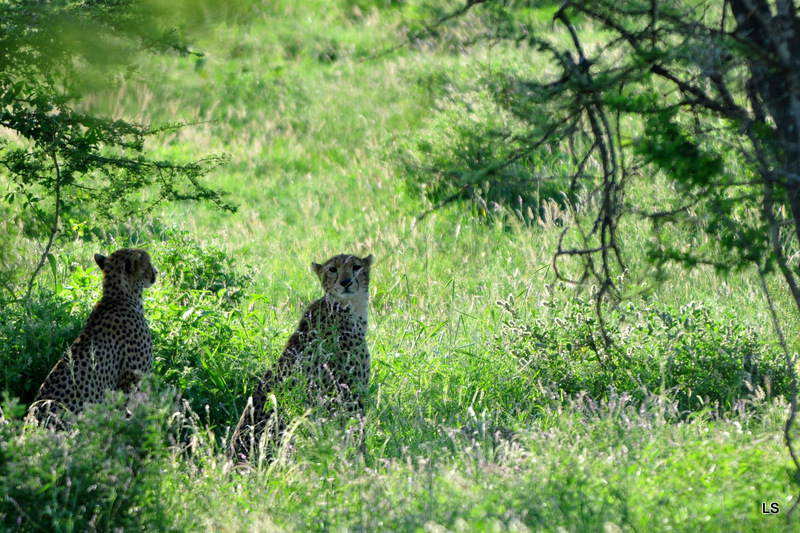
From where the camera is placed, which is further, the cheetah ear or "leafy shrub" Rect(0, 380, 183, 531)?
the cheetah ear

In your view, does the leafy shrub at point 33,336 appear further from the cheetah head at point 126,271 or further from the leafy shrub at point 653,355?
the leafy shrub at point 653,355

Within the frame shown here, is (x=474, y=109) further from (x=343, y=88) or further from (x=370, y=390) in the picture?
(x=370, y=390)

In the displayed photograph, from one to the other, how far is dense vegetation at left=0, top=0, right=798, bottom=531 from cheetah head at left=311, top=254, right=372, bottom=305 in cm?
59

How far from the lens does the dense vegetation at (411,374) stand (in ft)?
12.5

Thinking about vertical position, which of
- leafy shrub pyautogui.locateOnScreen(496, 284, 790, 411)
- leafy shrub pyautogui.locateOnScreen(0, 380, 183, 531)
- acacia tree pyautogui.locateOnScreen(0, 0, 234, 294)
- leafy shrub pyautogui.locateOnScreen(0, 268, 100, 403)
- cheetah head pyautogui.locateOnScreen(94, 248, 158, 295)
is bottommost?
leafy shrub pyautogui.locateOnScreen(0, 380, 183, 531)

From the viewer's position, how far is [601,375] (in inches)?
244

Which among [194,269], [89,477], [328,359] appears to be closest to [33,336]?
[194,269]

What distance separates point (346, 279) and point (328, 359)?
0.57 metres

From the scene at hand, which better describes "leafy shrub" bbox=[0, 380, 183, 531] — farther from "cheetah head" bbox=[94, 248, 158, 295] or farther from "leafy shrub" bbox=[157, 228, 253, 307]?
"leafy shrub" bbox=[157, 228, 253, 307]

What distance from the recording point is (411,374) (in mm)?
6547

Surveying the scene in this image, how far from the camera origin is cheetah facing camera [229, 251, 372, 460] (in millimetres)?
5289

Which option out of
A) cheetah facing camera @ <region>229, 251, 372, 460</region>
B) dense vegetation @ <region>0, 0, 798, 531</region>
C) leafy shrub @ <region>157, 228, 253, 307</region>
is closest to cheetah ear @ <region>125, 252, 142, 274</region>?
dense vegetation @ <region>0, 0, 798, 531</region>

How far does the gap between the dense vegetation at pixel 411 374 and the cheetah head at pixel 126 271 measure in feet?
1.80

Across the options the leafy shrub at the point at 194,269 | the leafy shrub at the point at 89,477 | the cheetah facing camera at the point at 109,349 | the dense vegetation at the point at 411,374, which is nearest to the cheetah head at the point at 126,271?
the cheetah facing camera at the point at 109,349
